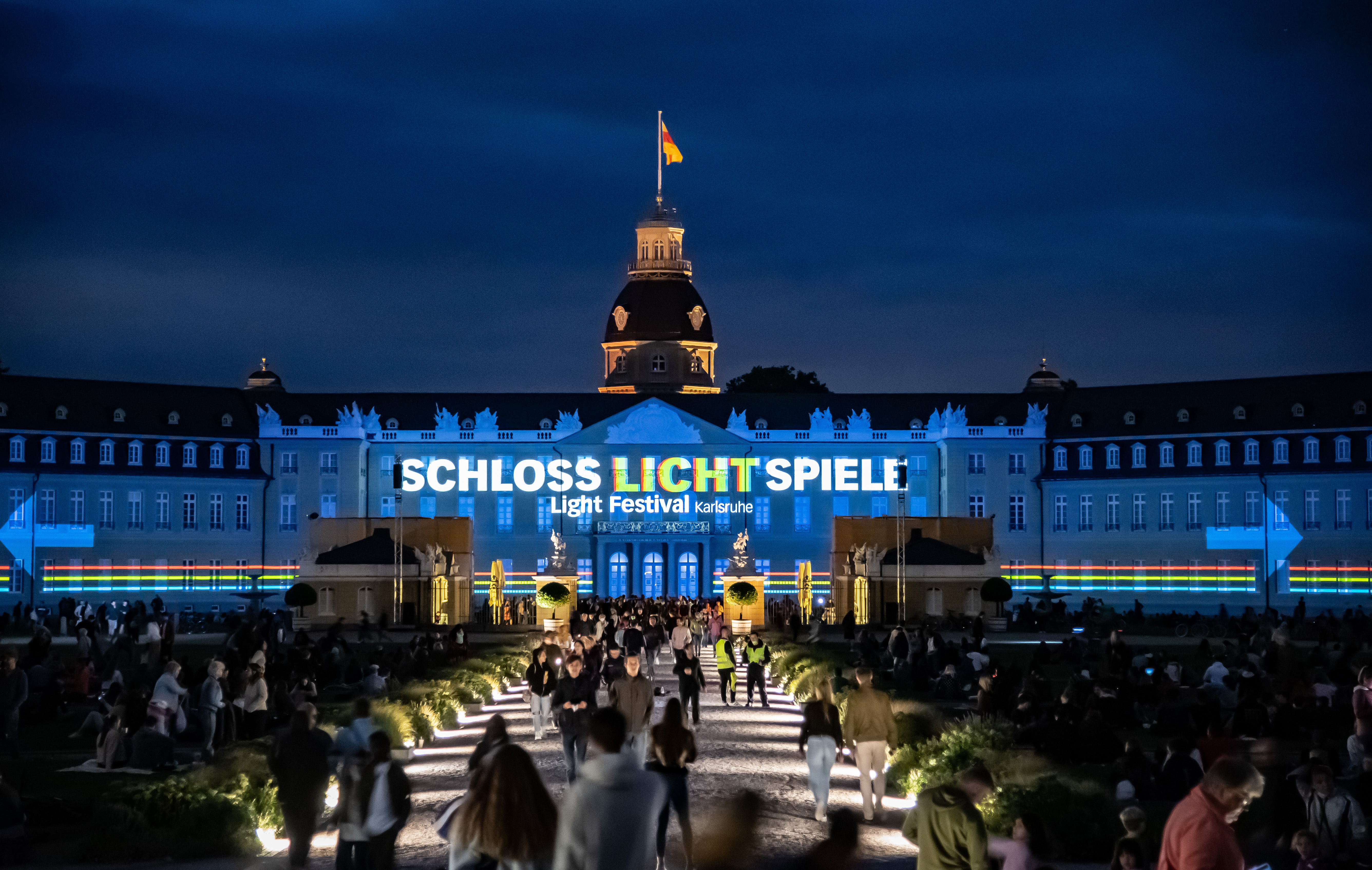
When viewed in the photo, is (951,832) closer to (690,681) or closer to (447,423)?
(690,681)

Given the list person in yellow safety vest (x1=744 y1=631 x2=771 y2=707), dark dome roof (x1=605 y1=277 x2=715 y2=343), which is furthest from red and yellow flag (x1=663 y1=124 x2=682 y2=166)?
person in yellow safety vest (x1=744 y1=631 x2=771 y2=707)

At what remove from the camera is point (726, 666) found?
30.3 meters

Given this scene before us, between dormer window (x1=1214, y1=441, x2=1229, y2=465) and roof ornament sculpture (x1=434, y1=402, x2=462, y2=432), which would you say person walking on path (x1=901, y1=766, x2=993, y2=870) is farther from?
roof ornament sculpture (x1=434, y1=402, x2=462, y2=432)

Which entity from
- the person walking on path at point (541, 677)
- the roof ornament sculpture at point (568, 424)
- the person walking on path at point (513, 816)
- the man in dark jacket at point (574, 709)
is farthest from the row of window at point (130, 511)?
the person walking on path at point (513, 816)

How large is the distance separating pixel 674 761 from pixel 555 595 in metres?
43.6

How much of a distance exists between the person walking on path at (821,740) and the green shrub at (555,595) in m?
40.1

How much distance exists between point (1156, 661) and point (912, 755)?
1461 cm

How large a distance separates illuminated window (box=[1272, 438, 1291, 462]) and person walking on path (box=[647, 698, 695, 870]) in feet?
244

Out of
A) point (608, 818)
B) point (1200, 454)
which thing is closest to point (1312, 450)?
point (1200, 454)

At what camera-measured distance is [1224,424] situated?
87750mm

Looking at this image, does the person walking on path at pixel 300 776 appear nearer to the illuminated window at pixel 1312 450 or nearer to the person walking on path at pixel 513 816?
the person walking on path at pixel 513 816

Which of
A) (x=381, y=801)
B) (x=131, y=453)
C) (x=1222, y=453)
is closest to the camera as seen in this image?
(x=381, y=801)

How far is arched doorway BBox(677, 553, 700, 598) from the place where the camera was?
91.0 meters

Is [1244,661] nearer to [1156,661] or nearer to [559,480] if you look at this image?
[1156,661]
